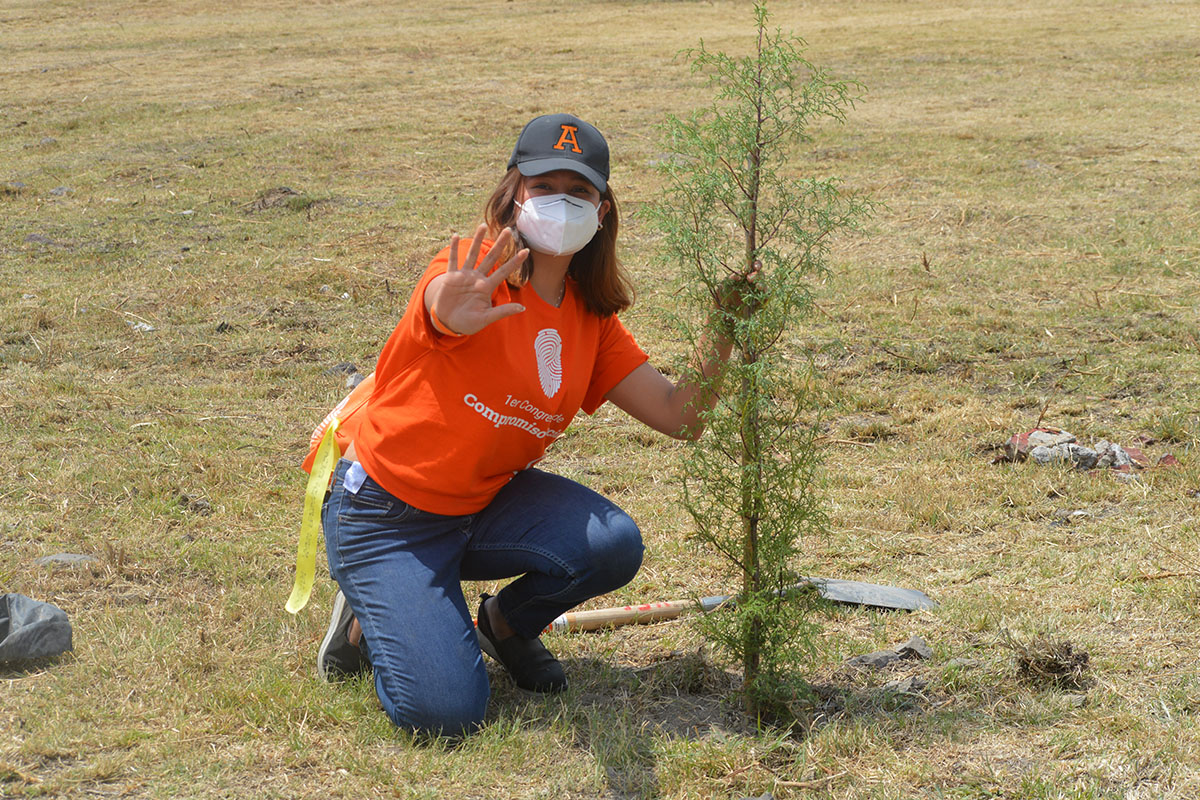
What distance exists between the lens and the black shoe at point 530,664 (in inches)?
138

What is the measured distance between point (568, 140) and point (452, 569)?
1.28m

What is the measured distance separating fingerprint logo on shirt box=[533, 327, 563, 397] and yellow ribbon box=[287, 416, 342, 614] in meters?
0.70

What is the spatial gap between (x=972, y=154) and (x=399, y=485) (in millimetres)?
10096

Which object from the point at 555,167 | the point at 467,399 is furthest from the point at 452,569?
the point at 555,167

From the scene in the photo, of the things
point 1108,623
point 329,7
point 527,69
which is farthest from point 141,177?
point 329,7

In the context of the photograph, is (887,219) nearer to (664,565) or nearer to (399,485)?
(664,565)

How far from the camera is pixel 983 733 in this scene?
323 cm

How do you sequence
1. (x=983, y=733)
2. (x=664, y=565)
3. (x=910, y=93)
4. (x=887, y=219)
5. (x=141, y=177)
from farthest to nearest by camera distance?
(x=910, y=93) → (x=141, y=177) → (x=887, y=219) → (x=664, y=565) → (x=983, y=733)

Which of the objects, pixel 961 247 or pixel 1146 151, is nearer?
pixel 961 247

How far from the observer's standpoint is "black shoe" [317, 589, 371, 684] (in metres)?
3.49

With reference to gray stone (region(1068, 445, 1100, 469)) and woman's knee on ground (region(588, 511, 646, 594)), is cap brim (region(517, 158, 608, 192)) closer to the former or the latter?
woman's knee on ground (region(588, 511, 646, 594))

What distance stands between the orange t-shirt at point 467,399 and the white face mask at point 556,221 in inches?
7.1

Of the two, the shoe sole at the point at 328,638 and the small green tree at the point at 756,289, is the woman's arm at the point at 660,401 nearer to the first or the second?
the small green tree at the point at 756,289

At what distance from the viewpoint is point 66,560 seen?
4199 mm
